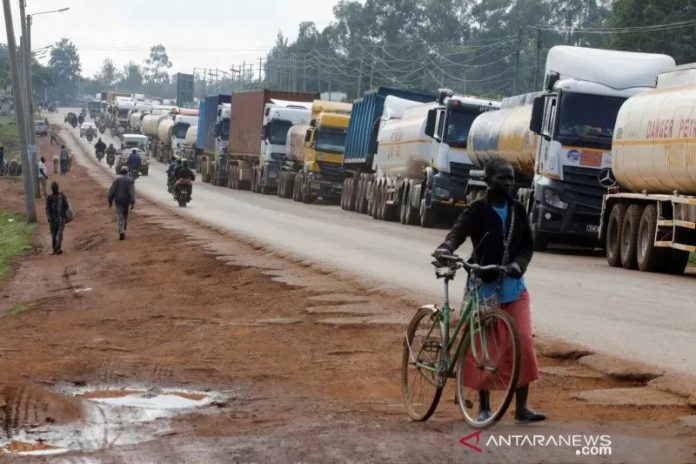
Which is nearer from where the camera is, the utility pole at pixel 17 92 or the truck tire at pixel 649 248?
the truck tire at pixel 649 248

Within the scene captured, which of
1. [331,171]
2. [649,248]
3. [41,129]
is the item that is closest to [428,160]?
[649,248]

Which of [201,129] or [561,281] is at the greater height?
[561,281]

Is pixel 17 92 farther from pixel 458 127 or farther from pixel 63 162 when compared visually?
pixel 63 162

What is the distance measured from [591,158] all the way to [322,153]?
84.0 feet

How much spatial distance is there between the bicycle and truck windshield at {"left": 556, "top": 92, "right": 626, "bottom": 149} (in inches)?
671

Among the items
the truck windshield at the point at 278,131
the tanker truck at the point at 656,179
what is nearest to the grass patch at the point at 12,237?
the tanker truck at the point at 656,179

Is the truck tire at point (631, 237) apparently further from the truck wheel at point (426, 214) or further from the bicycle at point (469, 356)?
the bicycle at point (469, 356)

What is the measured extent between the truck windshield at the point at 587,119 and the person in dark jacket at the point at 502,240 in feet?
57.5

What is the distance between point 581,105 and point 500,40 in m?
98.0

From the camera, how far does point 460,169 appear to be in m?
35.8

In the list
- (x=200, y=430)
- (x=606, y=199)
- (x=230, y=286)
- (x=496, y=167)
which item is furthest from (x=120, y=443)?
(x=606, y=199)

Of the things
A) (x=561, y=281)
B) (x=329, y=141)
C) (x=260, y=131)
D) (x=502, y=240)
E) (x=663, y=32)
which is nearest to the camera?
(x=502, y=240)

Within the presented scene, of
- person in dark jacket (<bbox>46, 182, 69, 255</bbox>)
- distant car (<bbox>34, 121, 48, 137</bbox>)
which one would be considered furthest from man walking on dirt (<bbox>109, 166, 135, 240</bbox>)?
distant car (<bbox>34, 121, 48, 137</bbox>)

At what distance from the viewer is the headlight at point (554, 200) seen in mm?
26578
